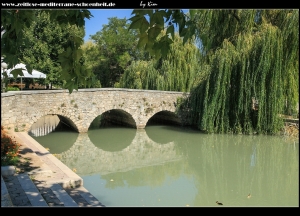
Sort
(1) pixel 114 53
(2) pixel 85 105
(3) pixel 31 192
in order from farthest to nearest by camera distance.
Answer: (1) pixel 114 53 < (2) pixel 85 105 < (3) pixel 31 192

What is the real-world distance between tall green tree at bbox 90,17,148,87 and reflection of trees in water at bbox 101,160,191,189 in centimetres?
1781

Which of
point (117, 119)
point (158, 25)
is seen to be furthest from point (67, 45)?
point (117, 119)

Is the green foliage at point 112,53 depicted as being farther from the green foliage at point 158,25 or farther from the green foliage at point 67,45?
the green foliage at point 158,25

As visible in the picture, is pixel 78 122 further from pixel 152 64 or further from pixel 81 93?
pixel 152 64

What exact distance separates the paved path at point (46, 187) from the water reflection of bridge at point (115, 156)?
2.38 m

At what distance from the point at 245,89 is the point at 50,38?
1282 cm

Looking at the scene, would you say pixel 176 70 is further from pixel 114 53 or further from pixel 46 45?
pixel 114 53

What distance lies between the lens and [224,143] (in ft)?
35.9

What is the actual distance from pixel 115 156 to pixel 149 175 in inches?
115

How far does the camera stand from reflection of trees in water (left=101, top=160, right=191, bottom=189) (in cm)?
727

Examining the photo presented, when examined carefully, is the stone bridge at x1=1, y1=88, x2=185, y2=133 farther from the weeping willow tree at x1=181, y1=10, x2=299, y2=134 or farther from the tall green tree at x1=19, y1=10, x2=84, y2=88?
the tall green tree at x1=19, y1=10, x2=84, y2=88

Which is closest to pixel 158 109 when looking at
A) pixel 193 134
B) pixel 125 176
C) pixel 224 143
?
pixel 193 134

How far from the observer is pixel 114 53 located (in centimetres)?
2689

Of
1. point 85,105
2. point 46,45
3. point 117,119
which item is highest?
point 46,45
